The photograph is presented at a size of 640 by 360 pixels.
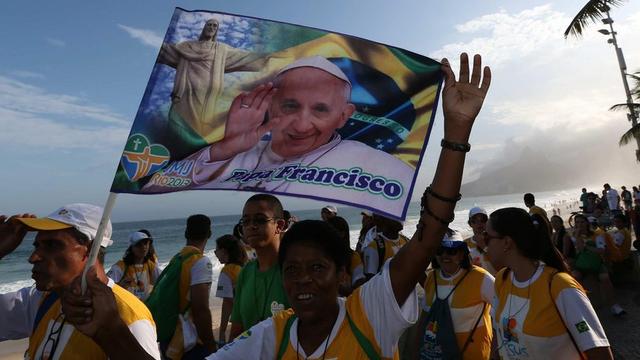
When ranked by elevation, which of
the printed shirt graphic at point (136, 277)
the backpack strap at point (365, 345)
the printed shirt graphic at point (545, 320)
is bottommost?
the printed shirt graphic at point (136, 277)

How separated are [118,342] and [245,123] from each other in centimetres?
141

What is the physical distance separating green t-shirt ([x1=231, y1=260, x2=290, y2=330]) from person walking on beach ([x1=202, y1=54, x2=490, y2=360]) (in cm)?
103

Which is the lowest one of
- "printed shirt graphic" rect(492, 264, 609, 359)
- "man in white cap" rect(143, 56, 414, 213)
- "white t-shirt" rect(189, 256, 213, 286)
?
"white t-shirt" rect(189, 256, 213, 286)

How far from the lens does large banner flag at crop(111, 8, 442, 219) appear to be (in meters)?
2.37

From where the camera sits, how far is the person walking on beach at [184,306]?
4.19 metres

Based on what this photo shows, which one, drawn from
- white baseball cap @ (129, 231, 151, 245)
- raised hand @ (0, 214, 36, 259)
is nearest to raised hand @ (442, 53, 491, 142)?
raised hand @ (0, 214, 36, 259)

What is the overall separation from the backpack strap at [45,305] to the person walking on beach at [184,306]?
70.8 inches

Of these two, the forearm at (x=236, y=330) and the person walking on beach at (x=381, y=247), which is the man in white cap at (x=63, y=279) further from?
the person walking on beach at (x=381, y=247)

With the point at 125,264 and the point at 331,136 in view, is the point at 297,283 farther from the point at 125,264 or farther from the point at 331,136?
the point at 125,264

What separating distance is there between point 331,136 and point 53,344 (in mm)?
1887

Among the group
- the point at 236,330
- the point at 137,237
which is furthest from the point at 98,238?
the point at 137,237

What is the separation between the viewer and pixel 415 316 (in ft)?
6.10

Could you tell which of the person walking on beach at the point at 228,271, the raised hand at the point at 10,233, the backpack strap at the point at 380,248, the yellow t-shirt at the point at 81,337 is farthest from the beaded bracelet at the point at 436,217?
the backpack strap at the point at 380,248

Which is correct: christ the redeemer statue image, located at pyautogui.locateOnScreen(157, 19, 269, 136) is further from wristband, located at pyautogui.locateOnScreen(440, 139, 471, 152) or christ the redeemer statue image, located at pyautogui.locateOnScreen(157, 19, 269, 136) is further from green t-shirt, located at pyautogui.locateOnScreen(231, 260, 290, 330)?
green t-shirt, located at pyautogui.locateOnScreen(231, 260, 290, 330)
